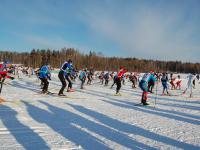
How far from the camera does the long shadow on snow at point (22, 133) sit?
5645 mm

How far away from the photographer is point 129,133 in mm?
7152

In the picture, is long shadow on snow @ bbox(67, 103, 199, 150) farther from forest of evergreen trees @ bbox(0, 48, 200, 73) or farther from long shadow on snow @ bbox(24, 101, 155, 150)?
forest of evergreen trees @ bbox(0, 48, 200, 73)

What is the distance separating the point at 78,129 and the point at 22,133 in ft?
4.75

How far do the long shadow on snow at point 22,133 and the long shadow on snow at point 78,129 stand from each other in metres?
0.63

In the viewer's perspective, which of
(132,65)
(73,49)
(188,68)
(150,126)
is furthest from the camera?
(188,68)

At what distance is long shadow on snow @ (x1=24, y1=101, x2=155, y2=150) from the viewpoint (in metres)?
6.03

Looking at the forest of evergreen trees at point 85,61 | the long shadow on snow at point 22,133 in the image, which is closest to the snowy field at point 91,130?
the long shadow on snow at point 22,133

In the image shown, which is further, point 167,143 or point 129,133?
point 129,133

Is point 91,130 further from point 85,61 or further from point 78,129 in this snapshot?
point 85,61

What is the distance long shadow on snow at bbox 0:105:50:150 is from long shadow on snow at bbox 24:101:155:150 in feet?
2.06

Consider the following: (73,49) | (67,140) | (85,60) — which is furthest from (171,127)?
(73,49)

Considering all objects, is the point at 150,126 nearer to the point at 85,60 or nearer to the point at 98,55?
the point at 85,60

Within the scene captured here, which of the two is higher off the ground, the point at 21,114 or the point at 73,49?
the point at 73,49

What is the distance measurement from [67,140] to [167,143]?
7.17ft
